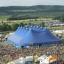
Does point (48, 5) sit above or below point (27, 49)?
below

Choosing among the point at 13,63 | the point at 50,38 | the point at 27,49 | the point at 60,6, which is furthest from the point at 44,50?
the point at 60,6

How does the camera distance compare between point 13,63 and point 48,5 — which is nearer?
point 13,63

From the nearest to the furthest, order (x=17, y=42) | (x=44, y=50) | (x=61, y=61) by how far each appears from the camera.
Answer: (x=61, y=61), (x=44, y=50), (x=17, y=42)

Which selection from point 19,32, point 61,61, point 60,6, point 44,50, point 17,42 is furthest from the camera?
point 60,6

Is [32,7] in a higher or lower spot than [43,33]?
lower

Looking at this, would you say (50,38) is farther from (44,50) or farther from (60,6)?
(60,6)

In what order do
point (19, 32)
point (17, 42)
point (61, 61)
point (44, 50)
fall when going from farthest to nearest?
point (19, 32) < point (17, 42) < point (44, 50) < point (61, 61)

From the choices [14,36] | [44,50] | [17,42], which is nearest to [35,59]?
[44,50]

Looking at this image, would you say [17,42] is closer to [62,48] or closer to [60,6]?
[62,48]

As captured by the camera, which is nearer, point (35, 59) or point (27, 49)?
point (35, 59)
